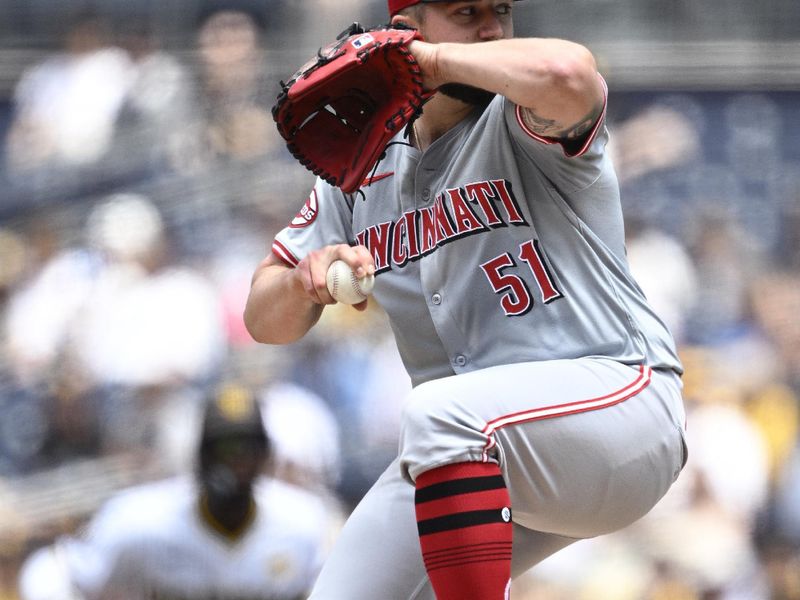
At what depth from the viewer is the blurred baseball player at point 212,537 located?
3312mm

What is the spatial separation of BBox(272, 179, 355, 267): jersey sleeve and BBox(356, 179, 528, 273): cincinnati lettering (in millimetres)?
132

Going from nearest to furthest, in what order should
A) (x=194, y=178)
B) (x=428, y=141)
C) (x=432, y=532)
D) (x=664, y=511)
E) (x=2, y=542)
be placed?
(x=432, y=532)
(x=428, y=141)
(x=2, y=542)
(x=664, y=511)
(x=194, y=178)

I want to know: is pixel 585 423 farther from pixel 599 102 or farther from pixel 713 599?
pixel 713 599

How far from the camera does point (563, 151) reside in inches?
77.9

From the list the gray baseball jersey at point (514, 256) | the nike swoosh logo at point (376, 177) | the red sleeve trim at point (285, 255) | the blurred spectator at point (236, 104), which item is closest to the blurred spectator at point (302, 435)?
the blurred spectator at point (236, 104)

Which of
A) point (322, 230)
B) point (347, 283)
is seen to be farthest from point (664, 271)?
point (347, 283)

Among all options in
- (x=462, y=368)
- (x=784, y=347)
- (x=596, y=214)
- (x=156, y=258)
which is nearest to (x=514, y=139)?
(x=596, y=214)

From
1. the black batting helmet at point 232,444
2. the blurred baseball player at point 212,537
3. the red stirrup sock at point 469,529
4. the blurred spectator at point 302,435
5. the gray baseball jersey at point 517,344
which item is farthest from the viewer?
the blurred spectator at point 302,435

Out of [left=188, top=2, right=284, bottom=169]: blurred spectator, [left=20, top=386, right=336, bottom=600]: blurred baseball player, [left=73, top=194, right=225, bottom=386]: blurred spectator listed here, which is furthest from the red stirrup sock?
A: [left=188, top=2, right=284, bottom=169]: blurred spectator

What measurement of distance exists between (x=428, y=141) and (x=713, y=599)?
2.76 meters

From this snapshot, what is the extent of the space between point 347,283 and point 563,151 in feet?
1.38

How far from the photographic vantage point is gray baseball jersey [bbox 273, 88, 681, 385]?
6.68 feet

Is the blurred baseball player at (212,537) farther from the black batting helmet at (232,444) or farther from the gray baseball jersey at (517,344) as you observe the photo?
the gray baseball jersey at (517,344)

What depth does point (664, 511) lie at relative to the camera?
4547 mm
